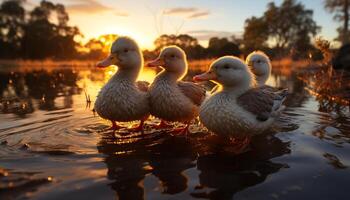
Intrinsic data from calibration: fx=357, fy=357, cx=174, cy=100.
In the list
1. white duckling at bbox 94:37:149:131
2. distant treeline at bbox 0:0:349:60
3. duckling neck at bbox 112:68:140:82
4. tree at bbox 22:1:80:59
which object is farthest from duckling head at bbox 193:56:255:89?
tree at bbox 22:1:80:59

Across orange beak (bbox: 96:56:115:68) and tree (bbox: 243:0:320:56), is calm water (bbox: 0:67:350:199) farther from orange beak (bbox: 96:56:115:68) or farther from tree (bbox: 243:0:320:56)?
tree (bbox: 243:0:320:56)

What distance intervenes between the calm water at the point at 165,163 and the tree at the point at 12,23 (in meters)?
50.5

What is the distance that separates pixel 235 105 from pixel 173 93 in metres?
1.31

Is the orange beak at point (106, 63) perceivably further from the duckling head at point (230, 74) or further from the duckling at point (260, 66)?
the duckling at point (260, 66)

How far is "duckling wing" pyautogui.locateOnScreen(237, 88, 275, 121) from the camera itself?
16.7 feet

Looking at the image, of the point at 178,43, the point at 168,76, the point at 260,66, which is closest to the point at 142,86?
the point at 168,76

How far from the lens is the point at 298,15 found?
65.6 meters

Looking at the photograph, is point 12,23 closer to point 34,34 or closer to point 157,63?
point 34,34

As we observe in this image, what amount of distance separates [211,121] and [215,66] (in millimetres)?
897

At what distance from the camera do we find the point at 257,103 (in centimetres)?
521

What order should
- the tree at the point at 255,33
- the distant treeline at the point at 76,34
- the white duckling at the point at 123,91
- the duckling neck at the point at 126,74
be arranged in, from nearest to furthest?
the white duckling at the point at 123,91 < the duckling neck at the point at 126,74 < the distant treeline at the point at 76,34 < the tree at the point at 255,33

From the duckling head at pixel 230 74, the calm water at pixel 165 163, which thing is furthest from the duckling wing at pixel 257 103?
the calm water at pixel 165 163

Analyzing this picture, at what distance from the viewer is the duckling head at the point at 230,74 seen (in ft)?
17.3

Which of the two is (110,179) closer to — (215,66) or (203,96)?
(215,66)
